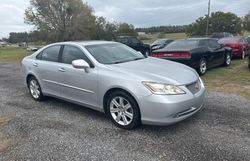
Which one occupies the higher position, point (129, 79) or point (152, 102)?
point (129, 79)

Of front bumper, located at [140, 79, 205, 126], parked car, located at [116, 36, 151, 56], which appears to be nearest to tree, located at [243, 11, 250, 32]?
parked car, located at [116, 36, 151, 56]

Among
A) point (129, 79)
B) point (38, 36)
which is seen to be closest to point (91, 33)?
point (38, 36)

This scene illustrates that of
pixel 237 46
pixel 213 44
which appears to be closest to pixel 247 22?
pixel 237 46

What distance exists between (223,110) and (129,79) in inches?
88.5

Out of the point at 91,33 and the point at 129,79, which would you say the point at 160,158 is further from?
the point at 91,33

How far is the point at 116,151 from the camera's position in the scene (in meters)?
3.53

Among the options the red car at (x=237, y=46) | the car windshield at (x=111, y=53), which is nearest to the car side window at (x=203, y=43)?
the red car at (x=237, y=46)

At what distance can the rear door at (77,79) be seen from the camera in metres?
4.61

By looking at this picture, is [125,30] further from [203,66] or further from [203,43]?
[203,66]

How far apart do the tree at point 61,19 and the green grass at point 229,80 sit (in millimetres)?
27472

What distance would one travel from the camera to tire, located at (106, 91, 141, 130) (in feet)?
13.4

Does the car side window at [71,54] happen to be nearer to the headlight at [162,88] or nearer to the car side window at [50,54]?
the car side window at [50,54]

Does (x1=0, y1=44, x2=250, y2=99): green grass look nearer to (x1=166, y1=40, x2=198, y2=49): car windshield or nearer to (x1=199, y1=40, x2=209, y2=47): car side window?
(x1=199, y1=40, x2=209, y2=47): car side window

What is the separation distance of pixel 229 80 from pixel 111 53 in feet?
15.7
